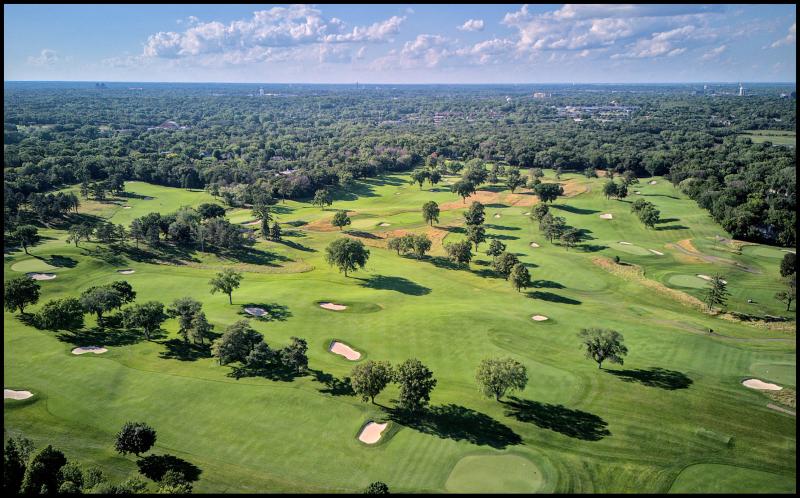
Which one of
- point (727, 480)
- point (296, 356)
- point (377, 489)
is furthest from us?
point (296, 356)

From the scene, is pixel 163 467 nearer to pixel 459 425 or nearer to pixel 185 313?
pixel 185 313

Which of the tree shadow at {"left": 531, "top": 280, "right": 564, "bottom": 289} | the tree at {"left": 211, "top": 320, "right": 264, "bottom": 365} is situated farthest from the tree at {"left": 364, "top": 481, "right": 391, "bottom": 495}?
the tree shadow at {"left": 531, "top": 280, "right": 564, "bottom": 289}

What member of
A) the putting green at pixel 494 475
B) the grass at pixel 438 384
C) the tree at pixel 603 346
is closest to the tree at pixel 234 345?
the grass at pixel 438 384

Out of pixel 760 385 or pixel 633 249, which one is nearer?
pixel 760 385

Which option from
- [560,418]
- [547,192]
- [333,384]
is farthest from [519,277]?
[547,192]

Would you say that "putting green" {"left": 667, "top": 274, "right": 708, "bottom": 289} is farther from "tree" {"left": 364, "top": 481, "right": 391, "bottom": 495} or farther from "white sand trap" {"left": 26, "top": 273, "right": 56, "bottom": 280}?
"white sand trap" {"left": 26, "top": 273, "right": 56, "bottom": 280}
